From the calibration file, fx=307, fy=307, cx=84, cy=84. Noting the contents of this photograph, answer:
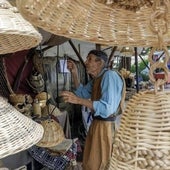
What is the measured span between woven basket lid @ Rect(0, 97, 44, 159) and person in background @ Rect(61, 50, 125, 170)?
115cm

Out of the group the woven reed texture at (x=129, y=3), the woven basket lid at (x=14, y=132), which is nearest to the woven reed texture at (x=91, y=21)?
the woven reed texture at (x=129, y=3)

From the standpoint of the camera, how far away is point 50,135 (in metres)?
1.58

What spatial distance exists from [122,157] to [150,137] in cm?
5

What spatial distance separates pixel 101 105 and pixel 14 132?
1263 mm

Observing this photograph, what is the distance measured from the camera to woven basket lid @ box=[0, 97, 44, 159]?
67 centimetres

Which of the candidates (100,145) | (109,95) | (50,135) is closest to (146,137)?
(50,135)

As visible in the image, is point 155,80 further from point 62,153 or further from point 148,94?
point 62,153

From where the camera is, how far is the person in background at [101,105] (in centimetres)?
196

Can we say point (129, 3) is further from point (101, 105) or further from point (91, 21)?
point (101, 105)

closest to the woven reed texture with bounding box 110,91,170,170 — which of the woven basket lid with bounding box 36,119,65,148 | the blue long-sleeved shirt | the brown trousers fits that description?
the woven basket lid with bounding box 36,119,65,148

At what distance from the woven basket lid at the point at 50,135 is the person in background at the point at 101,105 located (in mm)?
385

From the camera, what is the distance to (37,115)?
5.71ft

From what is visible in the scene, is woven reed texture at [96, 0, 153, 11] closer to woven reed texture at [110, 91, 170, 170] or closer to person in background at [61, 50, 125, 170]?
woven reed texture at [110, 91, 170, 170]

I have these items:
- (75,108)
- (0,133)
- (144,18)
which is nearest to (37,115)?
(0,133)
